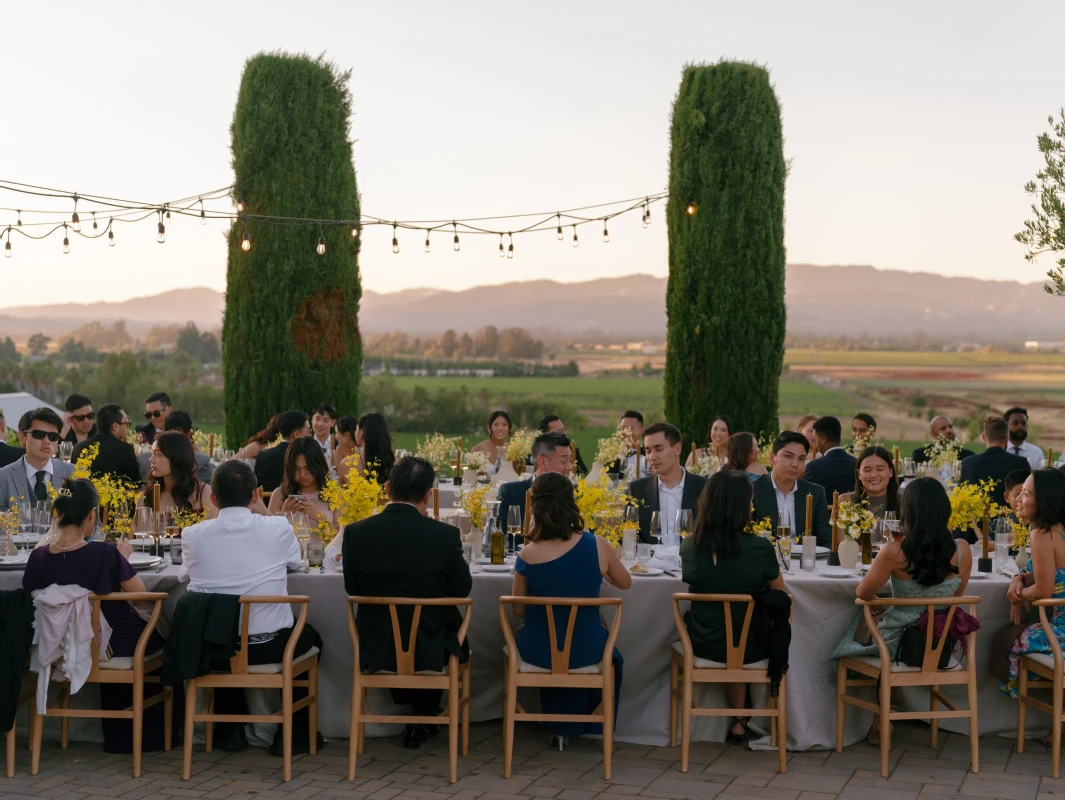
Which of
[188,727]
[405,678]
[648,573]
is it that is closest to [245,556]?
[188,727]

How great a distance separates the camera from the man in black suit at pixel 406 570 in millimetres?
4973

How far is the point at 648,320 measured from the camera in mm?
30875

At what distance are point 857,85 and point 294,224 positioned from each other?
10.8m

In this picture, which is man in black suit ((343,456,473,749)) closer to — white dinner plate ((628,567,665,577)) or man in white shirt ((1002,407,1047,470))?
white dinner plate ((628,567,665,577))

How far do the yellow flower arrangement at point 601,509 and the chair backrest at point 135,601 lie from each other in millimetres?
2092

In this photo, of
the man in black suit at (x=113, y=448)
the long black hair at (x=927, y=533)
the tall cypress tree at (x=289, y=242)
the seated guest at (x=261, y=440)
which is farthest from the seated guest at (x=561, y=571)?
the tall cypress tree at (x=289, y=242)

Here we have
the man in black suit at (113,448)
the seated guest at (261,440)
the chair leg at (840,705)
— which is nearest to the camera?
the chair leg at (840,705)

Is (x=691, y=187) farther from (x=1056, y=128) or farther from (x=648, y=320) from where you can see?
(x=648, y=320)

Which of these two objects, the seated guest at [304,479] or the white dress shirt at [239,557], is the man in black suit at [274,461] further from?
the white dress shirt at [239,557]

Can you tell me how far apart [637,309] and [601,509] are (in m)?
24.7

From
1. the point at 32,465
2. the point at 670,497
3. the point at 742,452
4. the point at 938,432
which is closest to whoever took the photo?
the point at 670,497

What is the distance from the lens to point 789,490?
6879mm

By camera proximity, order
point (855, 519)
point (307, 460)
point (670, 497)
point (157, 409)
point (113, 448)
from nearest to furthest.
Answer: point (855, 519), point (307, 460), point (670, 497), point (113, 448), point (157, 409)

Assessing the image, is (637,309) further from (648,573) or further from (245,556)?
(245,556)
